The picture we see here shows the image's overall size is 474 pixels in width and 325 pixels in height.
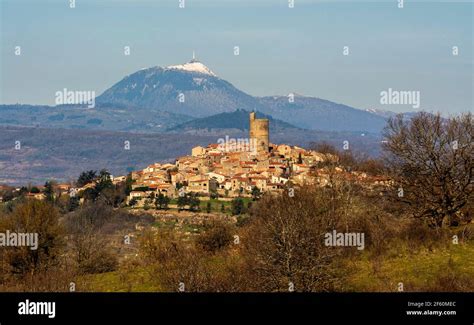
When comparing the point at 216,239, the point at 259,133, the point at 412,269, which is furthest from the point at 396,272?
the point at 259,133

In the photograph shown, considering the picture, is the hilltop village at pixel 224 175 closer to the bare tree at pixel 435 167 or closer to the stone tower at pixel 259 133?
the stone tower at pixel 259 133

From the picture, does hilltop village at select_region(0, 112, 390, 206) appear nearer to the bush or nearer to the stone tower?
the stone tower

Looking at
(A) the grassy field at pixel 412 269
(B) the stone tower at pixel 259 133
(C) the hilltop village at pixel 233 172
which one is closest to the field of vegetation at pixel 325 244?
(A) the grassy field at pixel 412 269

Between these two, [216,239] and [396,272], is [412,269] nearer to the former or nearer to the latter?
[396,272]

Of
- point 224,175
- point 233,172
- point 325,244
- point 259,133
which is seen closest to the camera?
point 325,244

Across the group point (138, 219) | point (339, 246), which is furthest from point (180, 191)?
point (339, 246)

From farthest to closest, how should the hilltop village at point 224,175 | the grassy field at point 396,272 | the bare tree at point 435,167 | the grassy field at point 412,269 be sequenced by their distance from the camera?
the hilltop village at point 224,175 → the bare tree at point 435,167 → the grassy field at point 396,272 → the grassy field at point 412,269
